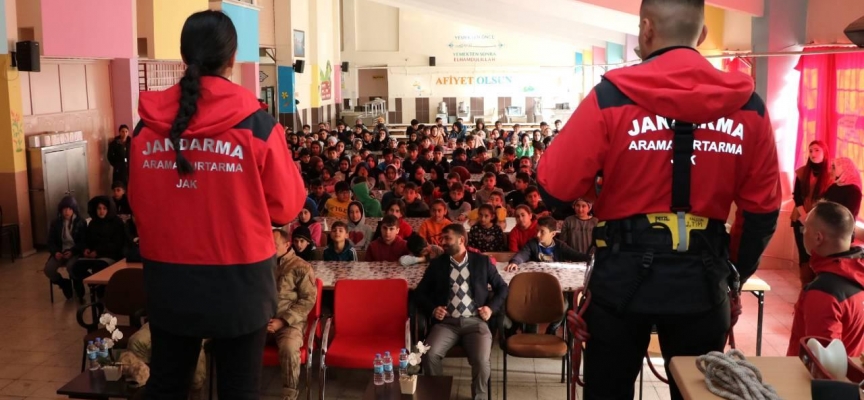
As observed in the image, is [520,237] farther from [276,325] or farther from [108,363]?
[108,363]

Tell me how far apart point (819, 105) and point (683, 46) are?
896cm

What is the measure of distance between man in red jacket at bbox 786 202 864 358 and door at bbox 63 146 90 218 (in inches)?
485

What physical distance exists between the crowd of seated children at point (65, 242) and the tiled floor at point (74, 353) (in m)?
0.24

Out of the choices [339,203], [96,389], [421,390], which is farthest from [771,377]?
[339,203]

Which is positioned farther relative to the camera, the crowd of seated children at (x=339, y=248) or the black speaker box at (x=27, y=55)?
the black speaker box at (x=27, y=55)

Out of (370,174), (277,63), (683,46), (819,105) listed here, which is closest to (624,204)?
(683,46)

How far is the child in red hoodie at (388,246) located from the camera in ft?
27.0

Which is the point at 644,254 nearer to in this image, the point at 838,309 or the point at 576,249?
the point at 838,309

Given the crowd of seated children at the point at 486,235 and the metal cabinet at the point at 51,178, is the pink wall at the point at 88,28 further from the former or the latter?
the crowd of seated children at the point at 486,235

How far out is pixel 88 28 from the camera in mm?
13195

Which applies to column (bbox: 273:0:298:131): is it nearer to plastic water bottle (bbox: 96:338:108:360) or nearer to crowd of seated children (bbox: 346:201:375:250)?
crowd of seated children (bbox: 346:201:375:250)

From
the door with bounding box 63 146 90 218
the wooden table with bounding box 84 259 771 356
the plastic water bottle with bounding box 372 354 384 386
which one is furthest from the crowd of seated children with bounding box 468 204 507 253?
the door with bounding box 63 146 90 218

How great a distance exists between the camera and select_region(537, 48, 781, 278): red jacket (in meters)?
2.37

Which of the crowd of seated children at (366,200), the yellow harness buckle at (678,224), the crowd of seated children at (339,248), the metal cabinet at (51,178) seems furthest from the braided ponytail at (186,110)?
the metal cabinet at (51,178)
